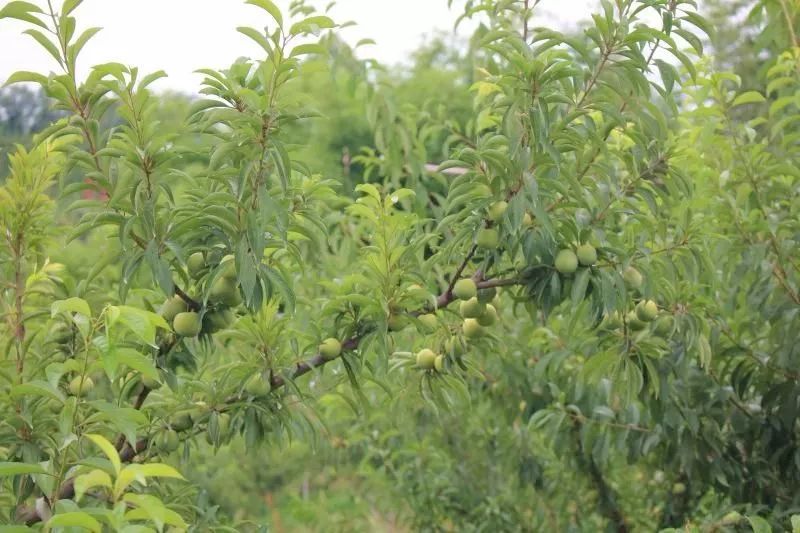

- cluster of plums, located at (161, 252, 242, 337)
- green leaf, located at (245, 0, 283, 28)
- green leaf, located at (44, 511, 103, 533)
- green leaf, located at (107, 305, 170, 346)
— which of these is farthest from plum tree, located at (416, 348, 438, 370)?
green leaf, located at (44, 511, 103, 533)

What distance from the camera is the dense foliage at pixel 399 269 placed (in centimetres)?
150

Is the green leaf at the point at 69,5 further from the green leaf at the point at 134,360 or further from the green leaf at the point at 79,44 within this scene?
the green leaf at the point at 134,360

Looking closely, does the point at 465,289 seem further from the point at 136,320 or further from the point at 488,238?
the point at 136,320

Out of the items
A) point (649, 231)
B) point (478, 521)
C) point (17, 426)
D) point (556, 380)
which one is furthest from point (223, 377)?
Answer: point (478, 521)

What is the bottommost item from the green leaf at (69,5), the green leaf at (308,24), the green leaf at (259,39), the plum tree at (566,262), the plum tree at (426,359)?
the plum tree at (426,359)

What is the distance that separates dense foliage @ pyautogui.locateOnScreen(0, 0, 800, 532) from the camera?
1505 millimetres

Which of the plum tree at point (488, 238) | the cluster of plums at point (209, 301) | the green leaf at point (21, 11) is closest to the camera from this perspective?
the green leaf at point (21, 11)

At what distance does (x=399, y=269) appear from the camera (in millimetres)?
1756

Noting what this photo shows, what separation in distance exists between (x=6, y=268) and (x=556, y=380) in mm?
1585

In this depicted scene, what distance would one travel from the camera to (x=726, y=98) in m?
2.43

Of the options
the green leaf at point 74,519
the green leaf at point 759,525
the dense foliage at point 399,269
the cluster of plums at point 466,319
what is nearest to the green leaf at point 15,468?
the dense foliage at point 399,269

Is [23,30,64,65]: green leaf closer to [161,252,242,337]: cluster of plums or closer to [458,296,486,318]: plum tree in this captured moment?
[161,252,242,337]: cluster of plums

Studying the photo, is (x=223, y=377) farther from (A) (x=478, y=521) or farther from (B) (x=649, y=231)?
(A) (x=478, y=521)

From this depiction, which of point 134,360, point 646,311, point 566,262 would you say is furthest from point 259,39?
point 646,311
